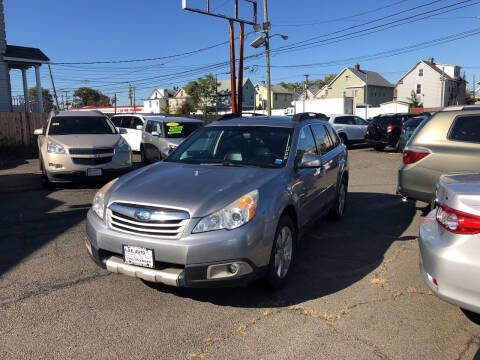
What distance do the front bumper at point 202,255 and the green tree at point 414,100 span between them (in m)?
61.8

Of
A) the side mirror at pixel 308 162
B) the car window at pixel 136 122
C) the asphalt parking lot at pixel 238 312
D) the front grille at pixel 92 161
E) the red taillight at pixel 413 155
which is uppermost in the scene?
the car window at pixel 136 122

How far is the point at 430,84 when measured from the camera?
60.0m

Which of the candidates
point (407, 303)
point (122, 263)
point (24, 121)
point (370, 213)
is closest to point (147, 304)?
A: point (122, 263)

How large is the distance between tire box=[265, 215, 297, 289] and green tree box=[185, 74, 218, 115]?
2202 inches

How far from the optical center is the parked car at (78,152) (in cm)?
836

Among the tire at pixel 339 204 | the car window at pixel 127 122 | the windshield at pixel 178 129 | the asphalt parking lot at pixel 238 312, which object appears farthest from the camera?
the car window at pixel 127 122

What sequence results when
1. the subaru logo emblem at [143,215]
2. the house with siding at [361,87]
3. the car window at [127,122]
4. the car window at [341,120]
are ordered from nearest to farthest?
1. the subaru logo emblem at [143,215]
2. the car window at [127,122]
3. the car window at [341,120]
4. the house with siding at [361,87]

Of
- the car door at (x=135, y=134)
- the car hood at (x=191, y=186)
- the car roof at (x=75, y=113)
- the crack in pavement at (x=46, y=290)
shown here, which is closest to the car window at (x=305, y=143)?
the car hood at (x=191, y=186)

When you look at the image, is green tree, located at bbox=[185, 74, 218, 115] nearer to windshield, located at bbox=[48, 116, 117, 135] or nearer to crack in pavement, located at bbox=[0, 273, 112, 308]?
windshield, located at bbox=[48, 116, 117, 135]

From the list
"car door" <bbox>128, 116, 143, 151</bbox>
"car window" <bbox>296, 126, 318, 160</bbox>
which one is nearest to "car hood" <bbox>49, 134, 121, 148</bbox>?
"car window" <bbox>296, 126, 318, 160</bbox>

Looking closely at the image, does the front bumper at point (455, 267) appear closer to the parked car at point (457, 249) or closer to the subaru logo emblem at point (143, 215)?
the parked car at point (457, 249)

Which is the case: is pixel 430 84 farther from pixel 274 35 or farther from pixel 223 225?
pixel 223 225

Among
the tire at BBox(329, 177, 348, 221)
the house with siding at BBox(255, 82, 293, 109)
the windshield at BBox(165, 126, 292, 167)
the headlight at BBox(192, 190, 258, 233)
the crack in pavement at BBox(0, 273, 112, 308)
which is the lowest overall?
the crack in pavement at BBox(0, 273, 112, 308)

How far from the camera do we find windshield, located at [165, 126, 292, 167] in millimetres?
4387
